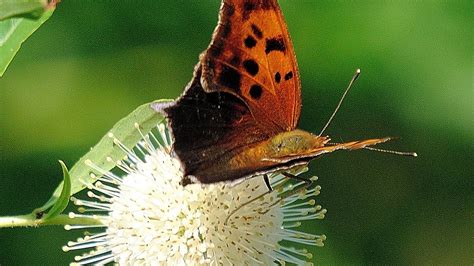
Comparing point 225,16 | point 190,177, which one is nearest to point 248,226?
point 190,177

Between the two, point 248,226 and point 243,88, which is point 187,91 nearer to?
point 243,88

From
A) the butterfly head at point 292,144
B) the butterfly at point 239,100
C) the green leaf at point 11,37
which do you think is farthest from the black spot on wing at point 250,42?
the green leaf at point 11,37

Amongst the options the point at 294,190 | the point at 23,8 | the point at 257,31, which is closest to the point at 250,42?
the point at 257,31

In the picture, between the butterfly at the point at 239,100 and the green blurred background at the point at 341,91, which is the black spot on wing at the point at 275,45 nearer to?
the butterfly at the point at 239,100

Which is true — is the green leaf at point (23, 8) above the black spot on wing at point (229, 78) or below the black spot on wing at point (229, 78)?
above

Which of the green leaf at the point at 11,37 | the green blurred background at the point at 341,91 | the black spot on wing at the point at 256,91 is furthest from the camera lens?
the green blurred background at the point at 341,91

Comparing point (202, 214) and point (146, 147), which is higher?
point (146, 147)

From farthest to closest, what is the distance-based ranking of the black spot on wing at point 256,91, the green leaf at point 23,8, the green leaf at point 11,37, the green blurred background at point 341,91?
1. the green blurred background at point 341,91
2. the black spot on wing at point 256,91
3. the green leaf at point 11,37
4. the green leaf at point 23,8

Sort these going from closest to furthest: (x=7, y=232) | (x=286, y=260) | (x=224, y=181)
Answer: (x=224, y=181)
(x=286, y=260)
(x=7, y=232)
